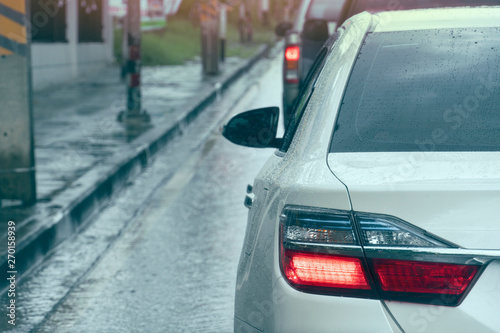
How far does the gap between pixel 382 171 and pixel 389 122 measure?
324mm

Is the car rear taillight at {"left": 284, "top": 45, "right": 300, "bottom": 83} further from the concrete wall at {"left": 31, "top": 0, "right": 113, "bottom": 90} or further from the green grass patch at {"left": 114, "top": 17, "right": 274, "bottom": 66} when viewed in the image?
the green grass patch at {"left": 114, "top": 17, "right": 274, "bottom": 66}

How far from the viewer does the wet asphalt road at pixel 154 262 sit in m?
5.50

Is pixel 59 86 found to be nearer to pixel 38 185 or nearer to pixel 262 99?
pixel 262 99

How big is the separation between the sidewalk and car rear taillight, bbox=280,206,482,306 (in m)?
3.82

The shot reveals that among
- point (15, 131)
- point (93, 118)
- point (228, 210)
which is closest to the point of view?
point (15, 131)

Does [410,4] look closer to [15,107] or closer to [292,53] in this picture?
[15,107]

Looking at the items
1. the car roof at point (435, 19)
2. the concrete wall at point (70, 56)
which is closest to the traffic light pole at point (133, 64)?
the concrete wall at point (70, 56)

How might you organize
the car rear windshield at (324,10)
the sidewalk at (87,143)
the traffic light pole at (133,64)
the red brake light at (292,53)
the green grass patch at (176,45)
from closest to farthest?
the sidewalk at (87,143)
the car rear windshield at (324,10)
the red brake light at (292,53)
the traffic light pole at (133,64)
the green grass patch at (176,45)

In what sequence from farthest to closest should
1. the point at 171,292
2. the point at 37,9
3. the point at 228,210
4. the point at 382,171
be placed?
1. the point at 37,9
2. the point at 228,210
3. the point at 171,292
4. the point at 382,171

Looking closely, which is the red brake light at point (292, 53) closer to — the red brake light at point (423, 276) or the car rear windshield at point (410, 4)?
the car rear windshield at point (410, 4)

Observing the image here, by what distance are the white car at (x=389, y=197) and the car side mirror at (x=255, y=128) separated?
549 mm

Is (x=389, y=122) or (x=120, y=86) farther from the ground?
(x=389, y=122)

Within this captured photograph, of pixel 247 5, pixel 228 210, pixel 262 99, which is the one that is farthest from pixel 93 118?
pixel 247 5

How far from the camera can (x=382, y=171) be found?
8.56ft
